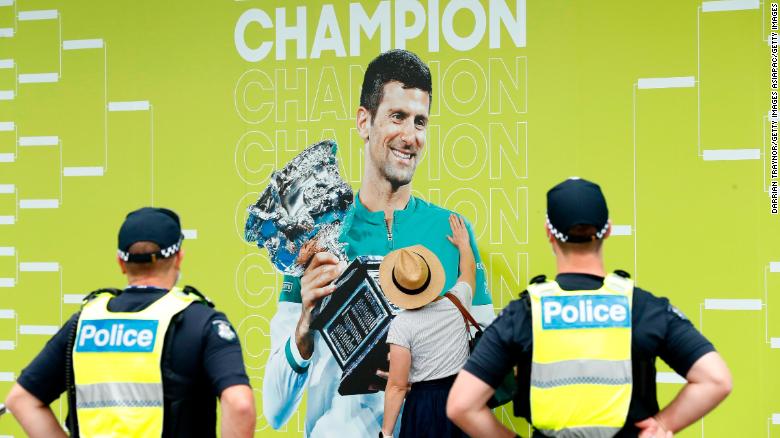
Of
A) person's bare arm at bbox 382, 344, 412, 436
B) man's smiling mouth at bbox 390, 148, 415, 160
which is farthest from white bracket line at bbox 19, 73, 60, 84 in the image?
person's bare arm at bbox 382, 344, 412, 436

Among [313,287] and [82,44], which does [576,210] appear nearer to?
[313,287]

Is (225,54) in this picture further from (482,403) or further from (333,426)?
(482,403)

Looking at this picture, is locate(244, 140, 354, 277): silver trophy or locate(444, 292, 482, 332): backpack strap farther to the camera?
locate(244, 140, 354, 277): silver trophy

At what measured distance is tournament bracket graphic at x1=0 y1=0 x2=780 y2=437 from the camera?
4.29 m

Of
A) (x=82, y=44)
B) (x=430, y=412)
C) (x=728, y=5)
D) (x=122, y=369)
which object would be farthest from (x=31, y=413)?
(x=728, y=5)

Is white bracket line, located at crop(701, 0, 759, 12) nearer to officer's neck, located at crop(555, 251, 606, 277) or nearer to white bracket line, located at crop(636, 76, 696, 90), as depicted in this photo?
white bracket line, located at crop(636, 76, 696, 90)

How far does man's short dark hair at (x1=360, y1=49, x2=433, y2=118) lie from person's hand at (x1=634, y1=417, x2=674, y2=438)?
100 inches

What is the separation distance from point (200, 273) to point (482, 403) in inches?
109

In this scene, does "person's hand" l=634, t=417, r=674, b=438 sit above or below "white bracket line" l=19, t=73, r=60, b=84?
below

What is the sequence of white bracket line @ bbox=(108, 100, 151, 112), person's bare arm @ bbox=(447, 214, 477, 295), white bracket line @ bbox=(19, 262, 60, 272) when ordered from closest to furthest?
person's bare arm @ bbox=(447, 214, 477, 295), white bracket line @ bbox=(108, 100, 151, 112), white bracket line @ bbox=(19, 262, 60, 272)

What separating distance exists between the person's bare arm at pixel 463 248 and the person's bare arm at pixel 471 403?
6.31 ft

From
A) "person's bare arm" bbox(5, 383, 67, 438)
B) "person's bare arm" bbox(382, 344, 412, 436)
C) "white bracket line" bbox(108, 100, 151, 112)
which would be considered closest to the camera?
"person's bare arm" bbox(5, 383, 67, 438)

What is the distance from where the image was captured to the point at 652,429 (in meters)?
2.55

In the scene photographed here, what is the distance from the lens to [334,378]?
15.4 feet
